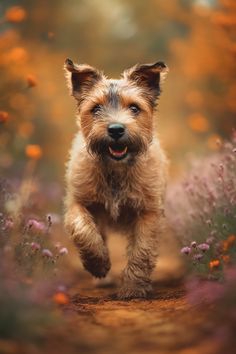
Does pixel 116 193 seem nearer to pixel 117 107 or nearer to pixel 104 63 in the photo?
pixel 117 107

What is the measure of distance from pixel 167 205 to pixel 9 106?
2507 mm

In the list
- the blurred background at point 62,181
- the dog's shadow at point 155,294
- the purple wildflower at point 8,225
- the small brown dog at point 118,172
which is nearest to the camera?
the blurred background at point 62,181

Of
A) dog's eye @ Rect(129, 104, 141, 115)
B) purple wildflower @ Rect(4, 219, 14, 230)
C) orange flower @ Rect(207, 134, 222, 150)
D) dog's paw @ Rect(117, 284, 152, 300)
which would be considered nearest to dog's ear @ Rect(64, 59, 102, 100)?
dog's eye @ Rect(129, 104, 141, 115)

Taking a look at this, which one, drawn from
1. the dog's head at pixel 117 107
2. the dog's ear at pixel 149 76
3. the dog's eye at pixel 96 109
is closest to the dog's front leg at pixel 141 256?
the dog's head at pixel 117 107

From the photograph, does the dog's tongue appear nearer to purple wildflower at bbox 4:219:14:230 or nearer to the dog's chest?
the dog's chest

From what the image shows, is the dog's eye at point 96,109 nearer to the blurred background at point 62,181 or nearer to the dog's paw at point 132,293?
the blurred background at point 62,181

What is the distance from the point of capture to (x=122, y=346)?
3758mm

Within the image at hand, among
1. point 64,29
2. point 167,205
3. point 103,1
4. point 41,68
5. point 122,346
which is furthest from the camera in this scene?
point 103,1

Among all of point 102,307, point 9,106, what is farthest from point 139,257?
point 9,106

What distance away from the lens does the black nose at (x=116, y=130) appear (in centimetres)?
579

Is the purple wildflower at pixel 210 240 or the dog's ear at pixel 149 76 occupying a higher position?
the dog's ear at pixel 149 76

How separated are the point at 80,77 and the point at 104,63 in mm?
13230

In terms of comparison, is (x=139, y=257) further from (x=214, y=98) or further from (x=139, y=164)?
(x=214, y=98)

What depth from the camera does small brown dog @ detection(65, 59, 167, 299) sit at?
19.7ft
